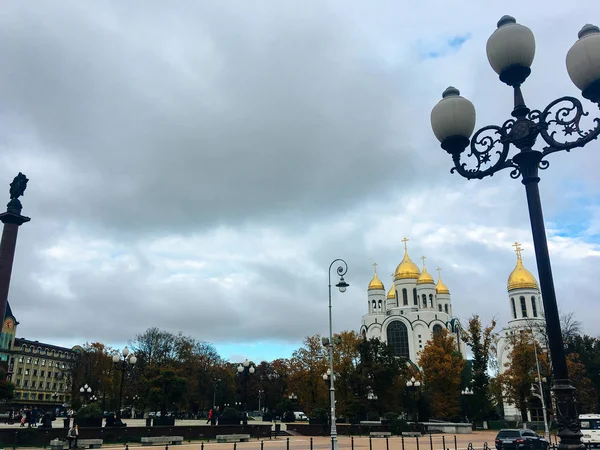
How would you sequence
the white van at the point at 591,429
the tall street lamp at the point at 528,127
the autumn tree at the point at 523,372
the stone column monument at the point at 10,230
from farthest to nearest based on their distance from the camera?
the autumn tree at the point at 523,372, the white van at the point at 591,429, the stone column monument at the point at 10,230, the tall street lamp at the point at 528,127

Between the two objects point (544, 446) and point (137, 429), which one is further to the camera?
point (137, 429)

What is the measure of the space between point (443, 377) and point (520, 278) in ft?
106

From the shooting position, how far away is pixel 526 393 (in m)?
51.3

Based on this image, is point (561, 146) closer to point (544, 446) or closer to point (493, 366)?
point (544, 446)

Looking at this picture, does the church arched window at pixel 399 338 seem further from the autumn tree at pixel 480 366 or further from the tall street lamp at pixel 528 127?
the tall street lamp at pixel 528 127

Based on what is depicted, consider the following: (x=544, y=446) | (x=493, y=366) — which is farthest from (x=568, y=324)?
(x=544, y=446)

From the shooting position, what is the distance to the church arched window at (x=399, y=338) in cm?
8200

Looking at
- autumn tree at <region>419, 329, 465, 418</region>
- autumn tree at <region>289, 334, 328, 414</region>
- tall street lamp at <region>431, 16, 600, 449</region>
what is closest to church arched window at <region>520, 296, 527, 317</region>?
autumn tree at <region>419, 329, 465, 418</region>

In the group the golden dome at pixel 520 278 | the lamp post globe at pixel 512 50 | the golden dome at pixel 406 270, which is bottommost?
the lamp post globe at pixel 512 50

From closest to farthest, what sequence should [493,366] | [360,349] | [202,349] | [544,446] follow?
[544,446]
[360,349]
[493,366]
[202,349]

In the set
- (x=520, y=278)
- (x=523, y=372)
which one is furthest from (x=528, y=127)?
(x=520, y=278)

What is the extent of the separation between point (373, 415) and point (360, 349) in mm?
7800

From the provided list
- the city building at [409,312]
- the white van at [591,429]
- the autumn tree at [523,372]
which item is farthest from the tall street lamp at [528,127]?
the city building at [409,312]

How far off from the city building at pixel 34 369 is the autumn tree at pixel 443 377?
196ft
